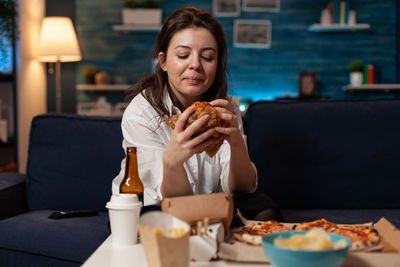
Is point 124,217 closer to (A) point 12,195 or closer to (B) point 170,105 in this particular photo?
(B) point 170,105

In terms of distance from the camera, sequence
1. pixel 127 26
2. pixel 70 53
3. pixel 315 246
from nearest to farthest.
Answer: pixel 315 246
pixel 70 53
pixel 127 26

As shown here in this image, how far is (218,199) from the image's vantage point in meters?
0.97

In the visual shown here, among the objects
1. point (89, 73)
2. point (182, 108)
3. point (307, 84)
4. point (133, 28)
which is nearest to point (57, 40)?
point (89, 73)

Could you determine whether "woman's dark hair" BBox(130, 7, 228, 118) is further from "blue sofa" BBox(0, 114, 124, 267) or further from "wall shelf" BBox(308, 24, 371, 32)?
"wall shelf" BBox(308, 24, 371, 32)

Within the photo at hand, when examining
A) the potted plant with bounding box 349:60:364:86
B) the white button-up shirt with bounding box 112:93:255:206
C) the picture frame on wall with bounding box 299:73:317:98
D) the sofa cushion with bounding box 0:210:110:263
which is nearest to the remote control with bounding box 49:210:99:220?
the sofa cushion with bounding box 0:210:110:263

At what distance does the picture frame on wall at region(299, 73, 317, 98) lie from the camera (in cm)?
500

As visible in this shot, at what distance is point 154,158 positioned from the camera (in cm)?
153

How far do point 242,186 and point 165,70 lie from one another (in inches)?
21.4

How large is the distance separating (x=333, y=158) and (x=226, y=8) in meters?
3.57

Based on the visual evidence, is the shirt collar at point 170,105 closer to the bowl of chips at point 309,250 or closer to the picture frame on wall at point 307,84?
the bowl of chips at point 309,250

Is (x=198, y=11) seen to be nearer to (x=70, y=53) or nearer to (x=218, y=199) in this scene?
(x=218, y=199)

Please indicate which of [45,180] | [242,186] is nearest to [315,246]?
[242,186]

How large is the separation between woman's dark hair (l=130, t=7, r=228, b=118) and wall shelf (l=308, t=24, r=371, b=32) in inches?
139

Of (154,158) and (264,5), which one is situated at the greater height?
(264,5)
